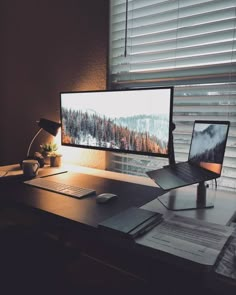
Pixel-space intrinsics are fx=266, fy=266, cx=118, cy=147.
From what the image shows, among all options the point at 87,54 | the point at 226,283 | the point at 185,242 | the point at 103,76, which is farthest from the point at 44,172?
the point at 226,283

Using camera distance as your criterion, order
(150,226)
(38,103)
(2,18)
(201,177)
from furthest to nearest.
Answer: (2,18), (38,103), (201,177), (150,226)

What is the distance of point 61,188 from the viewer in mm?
1262

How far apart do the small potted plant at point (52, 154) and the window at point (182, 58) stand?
0.43 meters

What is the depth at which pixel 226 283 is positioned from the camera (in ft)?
2.01

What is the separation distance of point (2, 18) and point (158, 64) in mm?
1675

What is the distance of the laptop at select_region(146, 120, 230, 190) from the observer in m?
1.06

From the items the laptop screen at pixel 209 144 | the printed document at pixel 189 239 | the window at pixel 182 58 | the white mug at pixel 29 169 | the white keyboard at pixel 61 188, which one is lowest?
the white keyboard at pixel 61 188

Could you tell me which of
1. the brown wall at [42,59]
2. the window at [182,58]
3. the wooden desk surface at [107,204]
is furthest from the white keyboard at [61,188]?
the brown wall at [42,59]

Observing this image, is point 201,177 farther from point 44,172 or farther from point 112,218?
point 44,172

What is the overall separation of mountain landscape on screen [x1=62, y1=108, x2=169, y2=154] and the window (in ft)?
0.87

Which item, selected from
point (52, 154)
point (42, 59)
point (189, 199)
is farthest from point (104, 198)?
point (42, 59)

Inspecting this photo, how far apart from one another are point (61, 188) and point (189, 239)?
685 millimetres

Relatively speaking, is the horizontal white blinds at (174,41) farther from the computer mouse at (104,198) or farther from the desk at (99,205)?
the computer mouse at (104,198)

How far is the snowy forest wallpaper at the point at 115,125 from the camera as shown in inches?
51.0
